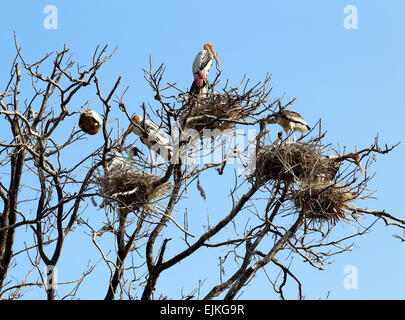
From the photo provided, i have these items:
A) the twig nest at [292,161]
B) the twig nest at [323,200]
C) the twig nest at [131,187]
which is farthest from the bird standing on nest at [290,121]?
the twig nest at [131,187]

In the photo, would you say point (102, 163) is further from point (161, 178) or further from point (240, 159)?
point (240, 159)

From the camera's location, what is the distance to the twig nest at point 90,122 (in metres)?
8.33

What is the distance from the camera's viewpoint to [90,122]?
8.34 meters

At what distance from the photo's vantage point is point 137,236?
355 inches

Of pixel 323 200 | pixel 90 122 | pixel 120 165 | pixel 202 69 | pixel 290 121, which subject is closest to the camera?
pixel 90 122

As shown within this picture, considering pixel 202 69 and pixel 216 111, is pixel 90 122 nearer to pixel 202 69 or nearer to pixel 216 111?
pixel 216 111

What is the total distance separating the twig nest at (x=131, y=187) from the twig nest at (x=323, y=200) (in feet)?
5.93

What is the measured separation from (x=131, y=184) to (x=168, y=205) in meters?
0.55

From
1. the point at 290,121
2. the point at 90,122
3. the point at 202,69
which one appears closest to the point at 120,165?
the point at 90,122

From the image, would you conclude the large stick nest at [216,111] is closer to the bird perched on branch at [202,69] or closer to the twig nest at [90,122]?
the twig nest at [90,122]

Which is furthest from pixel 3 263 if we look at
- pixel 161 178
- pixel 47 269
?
pixel 161 178

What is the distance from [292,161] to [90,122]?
267 centimetres
